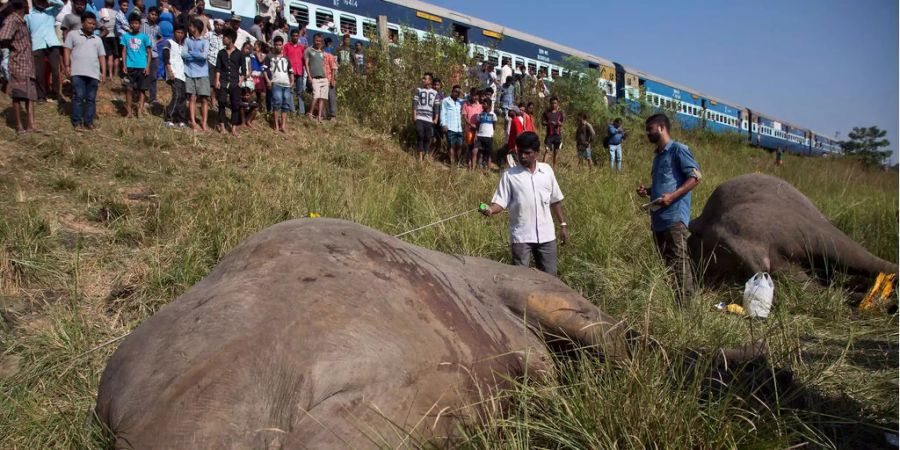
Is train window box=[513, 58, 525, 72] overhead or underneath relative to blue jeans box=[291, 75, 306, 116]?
overhead

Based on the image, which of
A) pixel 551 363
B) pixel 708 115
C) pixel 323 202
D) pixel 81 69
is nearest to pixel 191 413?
pixel 551 363

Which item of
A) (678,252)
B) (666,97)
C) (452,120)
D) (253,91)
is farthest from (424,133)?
(666,97)

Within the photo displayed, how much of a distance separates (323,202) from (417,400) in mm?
4414

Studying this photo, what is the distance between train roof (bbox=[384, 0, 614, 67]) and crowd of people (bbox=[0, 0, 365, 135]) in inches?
253

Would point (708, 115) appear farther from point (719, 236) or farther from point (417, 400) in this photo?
point (417, 400)

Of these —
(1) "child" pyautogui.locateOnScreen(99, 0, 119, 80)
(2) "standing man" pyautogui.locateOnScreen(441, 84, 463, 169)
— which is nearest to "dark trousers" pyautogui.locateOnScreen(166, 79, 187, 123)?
(1) "child" pyautogui.locateOnScreen(99, 0, 119, 80)

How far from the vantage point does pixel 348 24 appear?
50.4 feet

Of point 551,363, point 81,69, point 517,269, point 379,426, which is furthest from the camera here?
point 81,69

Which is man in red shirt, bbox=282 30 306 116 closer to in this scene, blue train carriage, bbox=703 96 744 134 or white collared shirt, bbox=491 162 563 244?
white collared shirt, bbox=491 162 563 244

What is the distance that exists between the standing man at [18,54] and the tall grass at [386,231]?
1.75 feet

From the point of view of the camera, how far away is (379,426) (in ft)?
6.25

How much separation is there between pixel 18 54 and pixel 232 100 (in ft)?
9.59

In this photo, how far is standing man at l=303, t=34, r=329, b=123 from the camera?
11.0 meters

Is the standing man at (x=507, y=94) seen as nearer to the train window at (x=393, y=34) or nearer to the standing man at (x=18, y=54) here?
the train window at (x=393, y=34)
